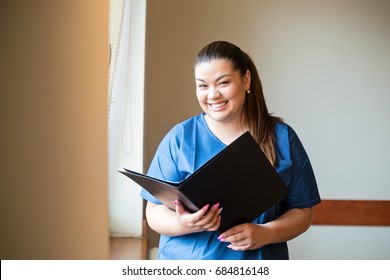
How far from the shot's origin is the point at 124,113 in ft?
10.2

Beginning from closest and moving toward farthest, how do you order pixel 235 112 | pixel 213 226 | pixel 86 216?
pixel 86 216 < pixel 213 226 < pixel 235 112

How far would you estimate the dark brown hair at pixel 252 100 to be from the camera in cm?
167

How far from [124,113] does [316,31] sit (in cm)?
155

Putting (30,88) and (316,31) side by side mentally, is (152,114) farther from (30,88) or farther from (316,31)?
(30,88)

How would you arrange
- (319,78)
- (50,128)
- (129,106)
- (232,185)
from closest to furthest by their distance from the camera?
(50,128) → (232,185) → (129,106) → (319,78)

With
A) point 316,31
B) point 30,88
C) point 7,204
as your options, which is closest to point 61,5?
point 30,88

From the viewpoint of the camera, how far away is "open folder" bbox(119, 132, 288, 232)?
142 cm

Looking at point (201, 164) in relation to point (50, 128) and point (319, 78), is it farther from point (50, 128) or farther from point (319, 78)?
point (319, 78)

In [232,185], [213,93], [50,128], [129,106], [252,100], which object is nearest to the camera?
[50,128]

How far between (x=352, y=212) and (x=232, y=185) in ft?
8.97

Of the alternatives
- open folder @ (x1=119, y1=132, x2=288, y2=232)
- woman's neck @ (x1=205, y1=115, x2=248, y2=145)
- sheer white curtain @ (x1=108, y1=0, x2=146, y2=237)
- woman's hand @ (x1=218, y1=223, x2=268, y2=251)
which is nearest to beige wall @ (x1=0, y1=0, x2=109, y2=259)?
open folder @ (x1=119, y1=132, x2=288, y2=232)

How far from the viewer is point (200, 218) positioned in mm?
1503

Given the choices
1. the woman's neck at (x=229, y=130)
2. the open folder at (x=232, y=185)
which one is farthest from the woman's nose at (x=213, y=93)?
the open folder at (x=232, y=185)

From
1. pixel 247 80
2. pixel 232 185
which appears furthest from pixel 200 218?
pixel 247 80
